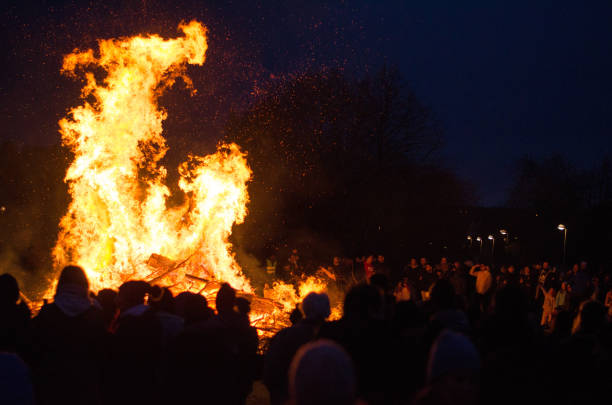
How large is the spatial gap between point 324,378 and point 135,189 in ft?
34.2

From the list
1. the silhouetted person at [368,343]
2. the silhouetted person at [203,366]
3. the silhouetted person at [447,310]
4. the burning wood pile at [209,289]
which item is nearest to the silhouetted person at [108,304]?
the silhouetted person at [203,366]

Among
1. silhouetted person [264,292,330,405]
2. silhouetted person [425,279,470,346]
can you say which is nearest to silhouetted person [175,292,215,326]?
silhouetted person [264,292,330,405]

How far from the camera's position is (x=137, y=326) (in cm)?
393

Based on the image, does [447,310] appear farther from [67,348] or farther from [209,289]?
[209,289]

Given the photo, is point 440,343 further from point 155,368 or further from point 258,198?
point 258,198

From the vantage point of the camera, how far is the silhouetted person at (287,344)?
13.8ft

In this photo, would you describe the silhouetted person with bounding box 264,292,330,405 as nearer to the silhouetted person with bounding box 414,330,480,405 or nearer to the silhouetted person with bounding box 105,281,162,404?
the silhouetted person with bounding box 105,281,162,404

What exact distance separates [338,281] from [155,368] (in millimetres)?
11882

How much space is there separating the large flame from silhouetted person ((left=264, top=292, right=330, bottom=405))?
21.7 feet

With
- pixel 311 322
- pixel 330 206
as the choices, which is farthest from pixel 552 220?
pixel 311 322

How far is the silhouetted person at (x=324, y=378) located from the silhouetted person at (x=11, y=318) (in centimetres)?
268

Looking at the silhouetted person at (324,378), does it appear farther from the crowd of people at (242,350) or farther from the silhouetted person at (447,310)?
the silhouetted person at (447,310)

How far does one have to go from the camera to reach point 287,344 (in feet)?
13.9

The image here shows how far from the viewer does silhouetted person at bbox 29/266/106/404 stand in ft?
12.2
